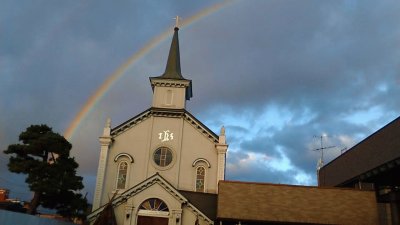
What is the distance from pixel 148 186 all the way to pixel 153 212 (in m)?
1.78

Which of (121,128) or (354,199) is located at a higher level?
(121,128)

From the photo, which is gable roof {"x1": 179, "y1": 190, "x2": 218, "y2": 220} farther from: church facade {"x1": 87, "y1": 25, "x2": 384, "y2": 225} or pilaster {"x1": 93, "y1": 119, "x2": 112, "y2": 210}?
pilaster {"x1": 93, "y1": 119, "x2": 112, "y2": 210}

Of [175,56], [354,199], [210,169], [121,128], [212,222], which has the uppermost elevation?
[175,56]

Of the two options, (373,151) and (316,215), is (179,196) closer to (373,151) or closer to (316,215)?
(316,215)

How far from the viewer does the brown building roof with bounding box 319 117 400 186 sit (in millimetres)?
22812

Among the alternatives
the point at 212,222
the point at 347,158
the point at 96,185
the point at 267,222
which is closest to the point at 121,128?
the point at 96,185

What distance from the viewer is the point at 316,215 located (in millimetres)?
25578

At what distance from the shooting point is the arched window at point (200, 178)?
31.6m

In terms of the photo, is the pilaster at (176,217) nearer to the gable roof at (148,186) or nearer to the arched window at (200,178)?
the gable roof at (148,186)

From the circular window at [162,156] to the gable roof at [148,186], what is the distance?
12.9 ft

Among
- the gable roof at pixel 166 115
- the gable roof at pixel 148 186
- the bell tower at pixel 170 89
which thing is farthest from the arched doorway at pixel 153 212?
the bell tower at pixel 170 89

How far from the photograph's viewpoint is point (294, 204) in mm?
26016

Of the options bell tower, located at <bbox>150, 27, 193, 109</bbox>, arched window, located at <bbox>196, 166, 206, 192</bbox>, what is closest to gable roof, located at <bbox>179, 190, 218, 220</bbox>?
arched window, located at <bbox>196, 166, 206, 192</bbox>

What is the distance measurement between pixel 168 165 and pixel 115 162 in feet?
13.4
